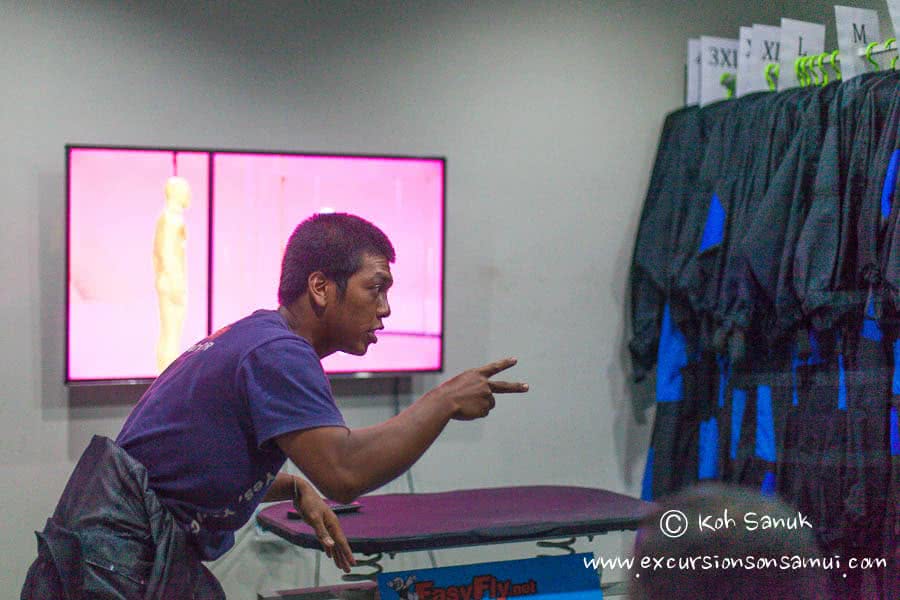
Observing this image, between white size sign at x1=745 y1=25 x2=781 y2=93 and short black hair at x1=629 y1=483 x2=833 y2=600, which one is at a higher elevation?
white size sign at x1=745 y1=25 x2=781 y2=93

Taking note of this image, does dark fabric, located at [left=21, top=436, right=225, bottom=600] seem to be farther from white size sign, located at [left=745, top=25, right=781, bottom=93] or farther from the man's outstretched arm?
white size sign, located at [left=745, top=25, right=781, bottom=93]

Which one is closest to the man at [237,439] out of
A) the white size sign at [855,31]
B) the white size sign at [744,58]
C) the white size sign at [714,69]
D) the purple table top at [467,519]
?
the purple table top at [467,519]

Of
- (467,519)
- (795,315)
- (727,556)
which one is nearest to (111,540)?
(727,556)

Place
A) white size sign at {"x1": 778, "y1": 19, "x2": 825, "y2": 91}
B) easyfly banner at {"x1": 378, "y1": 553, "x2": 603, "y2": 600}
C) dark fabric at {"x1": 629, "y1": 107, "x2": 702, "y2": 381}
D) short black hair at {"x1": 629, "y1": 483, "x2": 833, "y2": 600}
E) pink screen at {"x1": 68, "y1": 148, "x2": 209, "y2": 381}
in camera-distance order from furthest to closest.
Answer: dark fabric at {"x1": 629, "y1": 107, "x2": 702, "y2": 381} → pink screen at {"x1": 68, "y1": 148, "x2": 209, "y2": 381} → white size sign at {"x1": 778, "y1": 19, "x2": 825, "y2": 91} → easyfly banner at {"x1": 378, "y1": 553, "x2": 603, "y2": 600} → short black hair at {"x1": 629, "y1": 483, "x2": 833, "y2": 600}

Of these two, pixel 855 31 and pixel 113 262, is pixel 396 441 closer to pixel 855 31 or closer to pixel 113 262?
pixel 855 31

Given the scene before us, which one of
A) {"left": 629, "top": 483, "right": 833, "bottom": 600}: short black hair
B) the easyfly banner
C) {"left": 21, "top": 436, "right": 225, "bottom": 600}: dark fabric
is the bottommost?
the easyfly banner

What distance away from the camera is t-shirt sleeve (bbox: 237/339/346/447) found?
4.29 feet

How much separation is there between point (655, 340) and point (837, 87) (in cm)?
97

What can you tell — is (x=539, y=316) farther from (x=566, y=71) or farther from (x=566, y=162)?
(x=566, y=71)

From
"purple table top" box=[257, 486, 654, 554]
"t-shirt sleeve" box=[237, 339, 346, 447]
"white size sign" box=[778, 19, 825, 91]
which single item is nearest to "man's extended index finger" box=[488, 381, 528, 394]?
"t-shirt sleeve" box=[237, 339, 346, 447]

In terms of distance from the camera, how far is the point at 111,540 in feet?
4.39

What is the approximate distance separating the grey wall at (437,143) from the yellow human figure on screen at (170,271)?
19 centimetres

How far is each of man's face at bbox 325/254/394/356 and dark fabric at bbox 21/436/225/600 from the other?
0.31 meters

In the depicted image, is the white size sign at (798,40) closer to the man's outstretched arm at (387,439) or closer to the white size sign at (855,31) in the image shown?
the white size sign at (855,31)
